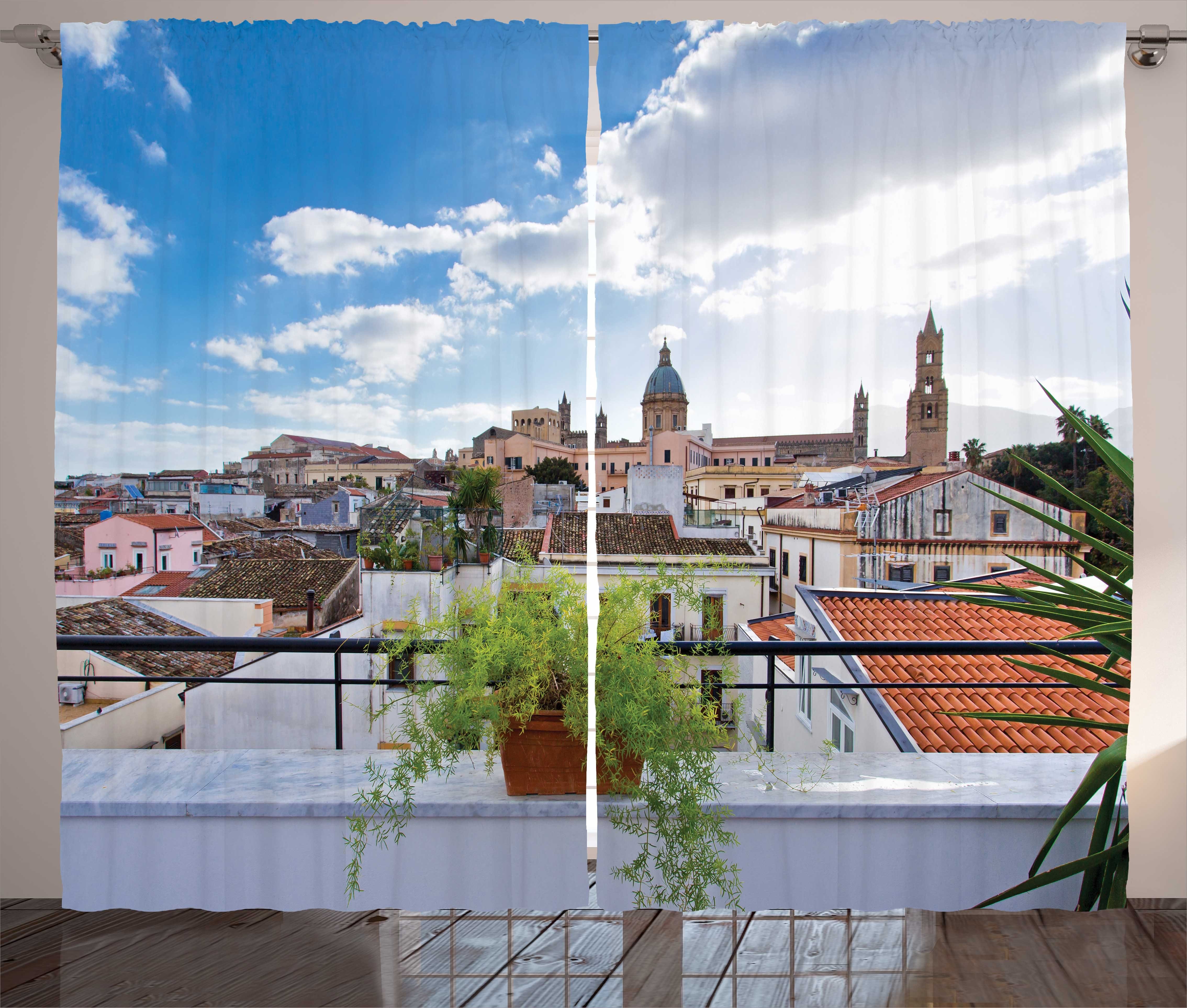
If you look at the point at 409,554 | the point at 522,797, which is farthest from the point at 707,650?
the point at 409,554

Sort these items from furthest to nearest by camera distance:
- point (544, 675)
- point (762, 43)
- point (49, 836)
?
point (49, 836)
point (762, 43)
point (544, 675)

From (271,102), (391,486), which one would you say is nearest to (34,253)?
(271,102)

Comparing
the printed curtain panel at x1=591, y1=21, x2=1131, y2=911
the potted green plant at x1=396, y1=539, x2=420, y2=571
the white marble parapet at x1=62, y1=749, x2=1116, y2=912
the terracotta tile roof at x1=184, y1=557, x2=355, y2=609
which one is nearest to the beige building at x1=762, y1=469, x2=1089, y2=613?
the printed curtain panel at x1=591, y1=21, x2=1131, y2=911

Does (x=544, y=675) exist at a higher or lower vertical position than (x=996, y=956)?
higher

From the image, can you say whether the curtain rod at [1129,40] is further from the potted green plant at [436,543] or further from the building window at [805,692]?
the building window at [805,692]

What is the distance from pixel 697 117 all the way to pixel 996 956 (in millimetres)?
2212

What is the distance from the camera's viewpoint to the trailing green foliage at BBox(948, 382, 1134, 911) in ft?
5.36

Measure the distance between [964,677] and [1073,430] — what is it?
2.45ft

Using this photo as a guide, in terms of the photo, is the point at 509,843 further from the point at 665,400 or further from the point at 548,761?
the point at 665,400

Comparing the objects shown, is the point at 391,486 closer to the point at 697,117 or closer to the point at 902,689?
the point at 697,117

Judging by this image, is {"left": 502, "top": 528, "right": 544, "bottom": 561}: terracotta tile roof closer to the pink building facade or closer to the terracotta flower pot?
the terracotta flower pot

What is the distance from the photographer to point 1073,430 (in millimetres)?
1861

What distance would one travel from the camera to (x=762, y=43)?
5.97ft

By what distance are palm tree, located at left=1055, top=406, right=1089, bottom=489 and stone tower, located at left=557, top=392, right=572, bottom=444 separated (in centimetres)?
131
